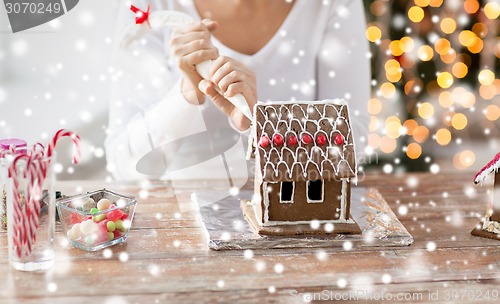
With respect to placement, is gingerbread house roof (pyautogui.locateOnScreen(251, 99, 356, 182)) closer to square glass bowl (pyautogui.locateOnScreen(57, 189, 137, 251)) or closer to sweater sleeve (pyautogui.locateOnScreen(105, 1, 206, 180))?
square glass bowl (pyautogui.locateOnScreen(57, 189, 137, 251))

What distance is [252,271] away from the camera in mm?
1185

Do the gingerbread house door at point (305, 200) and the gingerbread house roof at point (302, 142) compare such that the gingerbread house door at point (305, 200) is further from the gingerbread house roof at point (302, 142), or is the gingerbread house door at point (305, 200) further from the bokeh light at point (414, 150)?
the bokeh light at point (414, 150)

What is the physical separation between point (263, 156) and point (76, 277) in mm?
447

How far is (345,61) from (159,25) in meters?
0.66

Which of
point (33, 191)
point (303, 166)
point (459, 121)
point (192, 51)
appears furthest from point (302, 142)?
point (459, 121)

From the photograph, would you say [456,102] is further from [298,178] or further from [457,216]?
[298,178]

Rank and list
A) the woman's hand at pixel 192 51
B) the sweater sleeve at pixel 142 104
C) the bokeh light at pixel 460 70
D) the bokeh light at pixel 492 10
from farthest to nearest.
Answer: the bokeh light at pixel 460 70 < the bokeh light at pixel 492 10 < the sweater sleeve at pixel 142 104 < the woman's hand at pixel 192 51

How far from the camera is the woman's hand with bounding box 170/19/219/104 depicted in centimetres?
184

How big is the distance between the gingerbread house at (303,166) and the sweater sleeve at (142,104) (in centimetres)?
72

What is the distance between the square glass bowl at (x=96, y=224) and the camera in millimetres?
1274

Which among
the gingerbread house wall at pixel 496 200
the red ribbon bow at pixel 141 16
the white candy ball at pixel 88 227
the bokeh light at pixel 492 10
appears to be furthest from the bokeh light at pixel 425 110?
the white candy ball at pixel 88 227

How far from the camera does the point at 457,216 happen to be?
4.93ft

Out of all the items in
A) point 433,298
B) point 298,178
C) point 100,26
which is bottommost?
point 433,298

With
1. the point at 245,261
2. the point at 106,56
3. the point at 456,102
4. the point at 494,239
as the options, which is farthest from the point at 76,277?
the point at 456,102
